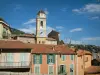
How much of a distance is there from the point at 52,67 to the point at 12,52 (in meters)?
8.59

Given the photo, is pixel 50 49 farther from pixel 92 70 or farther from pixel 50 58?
pixel 92 70

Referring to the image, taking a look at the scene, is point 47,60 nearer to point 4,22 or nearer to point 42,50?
point 42,50

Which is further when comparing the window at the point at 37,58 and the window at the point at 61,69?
the window at the point at 61,69

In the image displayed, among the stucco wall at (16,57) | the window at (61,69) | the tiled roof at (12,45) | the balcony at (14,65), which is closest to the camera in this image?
the balcony at (14,65)

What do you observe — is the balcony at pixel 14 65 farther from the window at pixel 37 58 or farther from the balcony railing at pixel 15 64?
the window at pixel 37 58

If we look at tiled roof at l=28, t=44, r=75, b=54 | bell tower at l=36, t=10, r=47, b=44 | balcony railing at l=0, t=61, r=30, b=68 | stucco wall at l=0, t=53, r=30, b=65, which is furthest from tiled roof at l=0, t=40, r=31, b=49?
bell tower at l=36, t=10, r=47, b=44

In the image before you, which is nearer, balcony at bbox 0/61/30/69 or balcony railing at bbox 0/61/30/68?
balcony at bbox 0/61/30/69

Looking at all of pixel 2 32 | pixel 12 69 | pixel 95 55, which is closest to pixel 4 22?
pixel 2 32

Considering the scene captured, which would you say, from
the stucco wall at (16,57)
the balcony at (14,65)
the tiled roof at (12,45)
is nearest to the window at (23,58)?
the balcony at (14,65)

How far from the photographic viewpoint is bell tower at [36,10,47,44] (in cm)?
6131

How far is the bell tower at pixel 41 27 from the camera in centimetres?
6131

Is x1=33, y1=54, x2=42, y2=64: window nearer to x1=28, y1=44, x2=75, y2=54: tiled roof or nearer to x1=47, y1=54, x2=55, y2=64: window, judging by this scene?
x1=28, y1=44, x2=75, y2=54: tiled roof

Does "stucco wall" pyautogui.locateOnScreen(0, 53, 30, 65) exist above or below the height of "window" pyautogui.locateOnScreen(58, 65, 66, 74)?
above

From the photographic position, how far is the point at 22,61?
120ft
